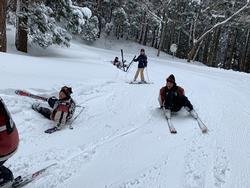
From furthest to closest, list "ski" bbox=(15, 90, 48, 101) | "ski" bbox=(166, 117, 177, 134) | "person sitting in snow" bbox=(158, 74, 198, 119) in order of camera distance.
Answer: "person sitting in snow" bbox=(158, 74, 198, 119) < "ski" bbox=(15, 90, 48, 101) < "ski" bbox=(166, 117, 177, 134)

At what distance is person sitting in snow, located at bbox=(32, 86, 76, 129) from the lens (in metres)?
8.69

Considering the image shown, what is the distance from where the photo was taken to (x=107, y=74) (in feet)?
56.4

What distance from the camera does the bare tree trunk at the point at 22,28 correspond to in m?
19.5

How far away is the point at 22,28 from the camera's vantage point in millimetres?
19906

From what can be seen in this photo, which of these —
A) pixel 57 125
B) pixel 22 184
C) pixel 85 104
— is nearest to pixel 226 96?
pixel 85 104

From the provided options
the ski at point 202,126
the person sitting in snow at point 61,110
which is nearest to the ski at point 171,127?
the ski at point 202,126

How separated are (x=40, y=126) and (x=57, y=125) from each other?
1.18 ft

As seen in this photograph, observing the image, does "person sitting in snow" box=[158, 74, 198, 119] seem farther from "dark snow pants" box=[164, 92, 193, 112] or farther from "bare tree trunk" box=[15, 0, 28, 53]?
"bare tree trunk" box=[15, 0, 28, 53]

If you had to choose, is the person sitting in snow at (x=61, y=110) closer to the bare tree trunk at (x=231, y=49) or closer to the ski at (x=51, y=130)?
the ski at (x=51, y=130)

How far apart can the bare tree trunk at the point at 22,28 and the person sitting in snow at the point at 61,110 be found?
11207 millimetres

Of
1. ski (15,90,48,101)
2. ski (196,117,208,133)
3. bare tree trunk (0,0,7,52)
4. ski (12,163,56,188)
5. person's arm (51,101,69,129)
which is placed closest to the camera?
ski (12,163,56,188)

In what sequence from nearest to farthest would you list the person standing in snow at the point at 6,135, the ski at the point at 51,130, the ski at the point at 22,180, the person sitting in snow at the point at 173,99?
the person standing in snow at the point at 6,135 → the ski at the point at 22,180 → the ski at the point at 51,130 → the person sitting in snow at the point at 173,99

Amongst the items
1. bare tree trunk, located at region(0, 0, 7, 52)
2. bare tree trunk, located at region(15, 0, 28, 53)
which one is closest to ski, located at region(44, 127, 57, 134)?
bare tree trunk, located at region(0, 0, 7, 52)

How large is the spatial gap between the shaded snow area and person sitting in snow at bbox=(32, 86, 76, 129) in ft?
0.51
